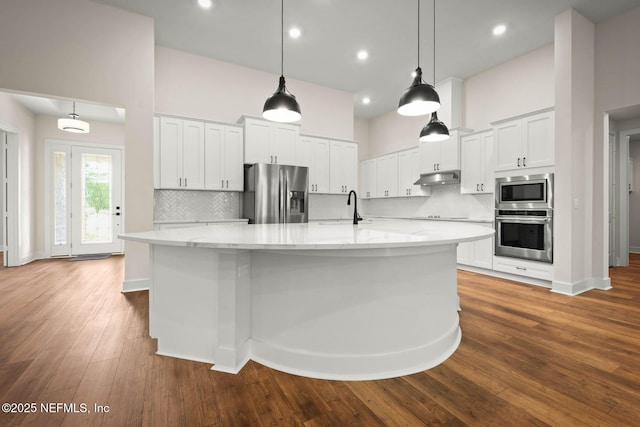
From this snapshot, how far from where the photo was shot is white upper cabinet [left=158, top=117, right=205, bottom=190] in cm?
418

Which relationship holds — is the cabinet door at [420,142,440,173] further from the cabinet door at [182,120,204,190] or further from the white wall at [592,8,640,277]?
the cabinet door at [182,120,204,190]

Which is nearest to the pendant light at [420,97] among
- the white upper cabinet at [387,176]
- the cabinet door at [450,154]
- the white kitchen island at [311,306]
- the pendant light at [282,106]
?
the pendant light at [282,106]

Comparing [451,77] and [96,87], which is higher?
[451,77]

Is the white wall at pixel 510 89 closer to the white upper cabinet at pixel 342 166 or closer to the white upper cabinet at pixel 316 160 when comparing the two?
the white upper cabinet at pixel 342 166

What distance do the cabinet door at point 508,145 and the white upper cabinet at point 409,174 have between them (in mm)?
1616

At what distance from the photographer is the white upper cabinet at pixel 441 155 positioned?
5.18 meters

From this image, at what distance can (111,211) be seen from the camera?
6875 millimetres

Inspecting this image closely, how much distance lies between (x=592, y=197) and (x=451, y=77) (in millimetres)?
2999

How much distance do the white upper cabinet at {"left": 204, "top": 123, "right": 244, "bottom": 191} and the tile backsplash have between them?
356 mm

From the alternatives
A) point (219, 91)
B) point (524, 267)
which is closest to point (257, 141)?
point (219, 91)

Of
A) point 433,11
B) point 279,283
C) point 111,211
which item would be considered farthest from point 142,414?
point 111,211

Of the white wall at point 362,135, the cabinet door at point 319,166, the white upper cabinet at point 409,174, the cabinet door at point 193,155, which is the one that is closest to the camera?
the cabinet door at point 193,155

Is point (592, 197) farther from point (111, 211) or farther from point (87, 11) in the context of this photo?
point (111, 211)

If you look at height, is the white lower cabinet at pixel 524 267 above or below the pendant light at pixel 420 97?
below
